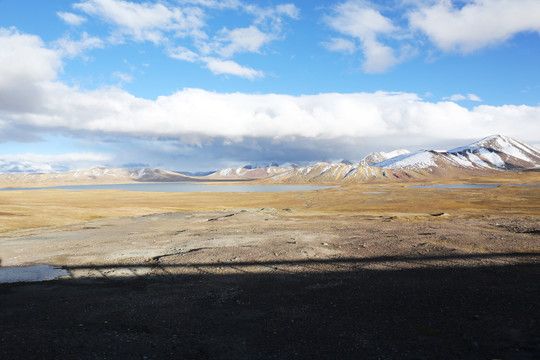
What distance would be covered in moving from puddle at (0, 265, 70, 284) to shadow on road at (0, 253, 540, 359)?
1845 millimetres

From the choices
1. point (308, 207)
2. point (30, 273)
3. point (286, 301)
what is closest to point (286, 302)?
point (286, 301)

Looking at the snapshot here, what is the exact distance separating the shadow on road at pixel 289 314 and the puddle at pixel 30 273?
1845mm

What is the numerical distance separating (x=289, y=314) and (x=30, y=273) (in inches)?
742

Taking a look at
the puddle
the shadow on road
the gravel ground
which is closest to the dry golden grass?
the puddle

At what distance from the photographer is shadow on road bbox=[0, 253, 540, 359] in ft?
34.3

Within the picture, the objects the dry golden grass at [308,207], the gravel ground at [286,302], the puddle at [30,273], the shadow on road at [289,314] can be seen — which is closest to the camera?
the shadow on road at [289,314]

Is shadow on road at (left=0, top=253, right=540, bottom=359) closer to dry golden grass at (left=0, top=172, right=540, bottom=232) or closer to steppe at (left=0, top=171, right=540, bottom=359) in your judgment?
steppe at (left=0, top=171, right=540, bottom=359)

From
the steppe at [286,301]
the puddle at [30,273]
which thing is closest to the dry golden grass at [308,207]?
the puddle at [30,273]

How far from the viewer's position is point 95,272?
20906mm

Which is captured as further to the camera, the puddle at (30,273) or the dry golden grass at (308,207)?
the dry golden grass at (308,207)

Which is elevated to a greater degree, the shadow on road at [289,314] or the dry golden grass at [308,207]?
the shadow on road at [289,314]

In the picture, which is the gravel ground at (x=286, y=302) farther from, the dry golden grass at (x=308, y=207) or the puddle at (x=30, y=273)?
the dry golden grass at (x=308, y=207)

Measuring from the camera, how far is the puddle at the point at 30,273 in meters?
19.9

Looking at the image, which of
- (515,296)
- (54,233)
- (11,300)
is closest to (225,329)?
(11,300)
